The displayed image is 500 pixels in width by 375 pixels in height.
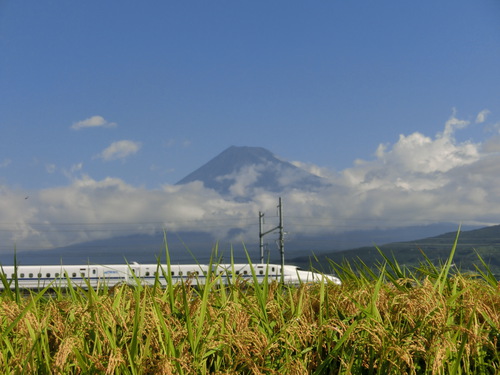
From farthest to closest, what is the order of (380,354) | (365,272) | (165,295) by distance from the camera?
(365,272)
(165,295)
(380,354)

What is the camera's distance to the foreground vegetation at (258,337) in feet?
17.7

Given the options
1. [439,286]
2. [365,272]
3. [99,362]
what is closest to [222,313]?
[99,362]

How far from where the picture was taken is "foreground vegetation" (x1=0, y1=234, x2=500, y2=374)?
5.40 meters

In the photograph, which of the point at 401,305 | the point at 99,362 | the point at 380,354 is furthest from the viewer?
the point at 401,305

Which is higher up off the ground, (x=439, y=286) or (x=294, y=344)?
(x=439, y=286)

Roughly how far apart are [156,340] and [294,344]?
54.9 inches

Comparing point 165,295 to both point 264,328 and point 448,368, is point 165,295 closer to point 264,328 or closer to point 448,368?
point 264,328

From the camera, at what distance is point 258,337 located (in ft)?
18.9

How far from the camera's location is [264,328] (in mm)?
Result: 6219

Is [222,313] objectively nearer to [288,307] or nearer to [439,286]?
[288,307]

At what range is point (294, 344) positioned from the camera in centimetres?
581

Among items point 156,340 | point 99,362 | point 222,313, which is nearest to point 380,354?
point 222,313

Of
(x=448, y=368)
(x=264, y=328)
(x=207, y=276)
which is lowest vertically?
(x=448, y=368)

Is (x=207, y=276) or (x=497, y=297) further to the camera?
(x=497, y=297)
